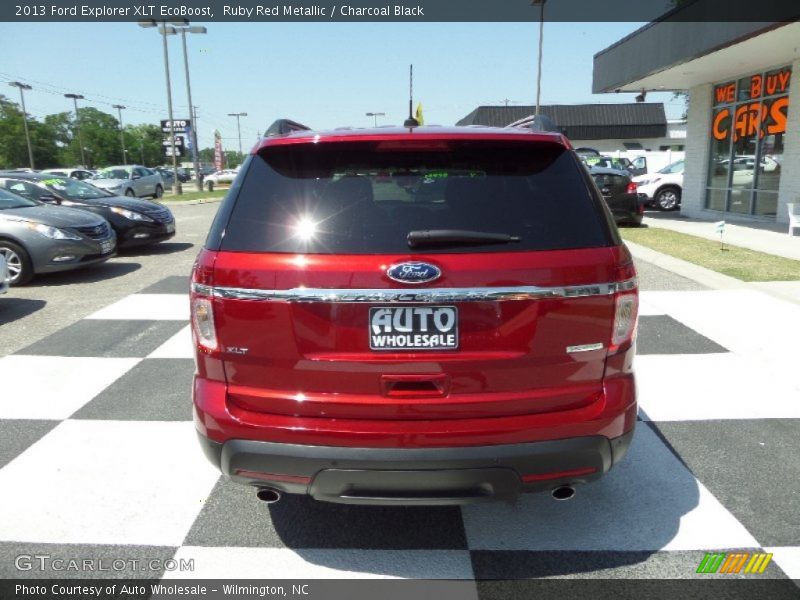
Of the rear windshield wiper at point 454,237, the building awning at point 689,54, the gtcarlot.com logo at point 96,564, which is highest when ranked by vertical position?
the building awning at point 689,54

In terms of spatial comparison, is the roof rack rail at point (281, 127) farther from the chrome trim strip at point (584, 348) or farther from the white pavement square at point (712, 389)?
the white pavement square at point (712, 389)

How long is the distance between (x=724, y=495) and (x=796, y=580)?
648mm

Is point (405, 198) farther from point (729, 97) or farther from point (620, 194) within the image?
point (729, 97)

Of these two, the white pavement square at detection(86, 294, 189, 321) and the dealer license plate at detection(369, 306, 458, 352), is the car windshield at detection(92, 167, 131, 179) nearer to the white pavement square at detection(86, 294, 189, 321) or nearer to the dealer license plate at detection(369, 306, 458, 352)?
the white pavement square at detection(86, 294, 189, 321)

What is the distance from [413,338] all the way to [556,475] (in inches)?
30.0

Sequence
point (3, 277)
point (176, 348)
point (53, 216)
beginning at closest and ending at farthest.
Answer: point (176, 348)
point (3, 277)
point (53, 216)

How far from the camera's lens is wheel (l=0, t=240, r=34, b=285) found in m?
8.17

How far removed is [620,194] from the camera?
562 inches

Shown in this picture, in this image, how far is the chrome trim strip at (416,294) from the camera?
2178mm

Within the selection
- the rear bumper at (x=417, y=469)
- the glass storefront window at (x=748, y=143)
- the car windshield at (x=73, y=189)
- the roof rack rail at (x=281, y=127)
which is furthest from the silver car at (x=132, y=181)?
the rear bumper at (x=417, y=469)

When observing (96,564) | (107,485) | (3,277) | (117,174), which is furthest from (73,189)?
(117,174)

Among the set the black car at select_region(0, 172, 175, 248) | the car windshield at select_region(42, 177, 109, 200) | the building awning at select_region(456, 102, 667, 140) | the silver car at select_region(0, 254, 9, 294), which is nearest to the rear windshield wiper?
the silver car at select_region(0, 254, 9, 294)

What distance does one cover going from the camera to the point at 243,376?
2352 millimetres

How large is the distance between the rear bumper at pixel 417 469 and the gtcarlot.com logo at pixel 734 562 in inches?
29.2
